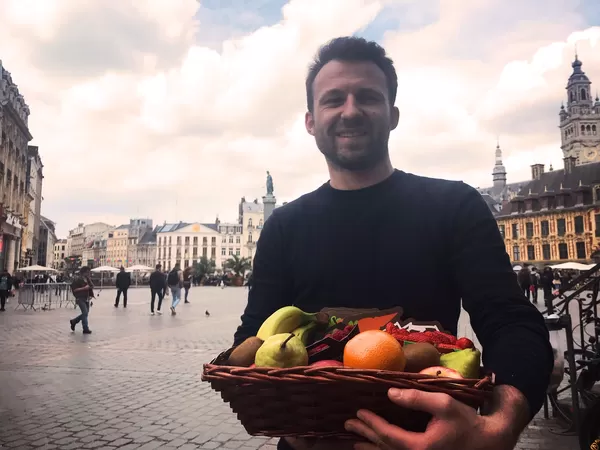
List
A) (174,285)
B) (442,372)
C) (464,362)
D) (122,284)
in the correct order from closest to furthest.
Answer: (442,372), (464,362), (174,285), (122,284)

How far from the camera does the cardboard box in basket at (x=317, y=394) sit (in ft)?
3.71

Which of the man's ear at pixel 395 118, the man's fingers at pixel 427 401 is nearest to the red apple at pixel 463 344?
the man's fingers at pixel 427 401

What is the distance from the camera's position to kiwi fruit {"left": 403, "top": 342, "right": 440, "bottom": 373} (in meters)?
1.29

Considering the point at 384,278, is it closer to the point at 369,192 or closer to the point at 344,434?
the point at 369,192

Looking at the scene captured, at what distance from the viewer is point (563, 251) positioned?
5397cm

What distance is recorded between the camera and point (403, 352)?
1.30 meters

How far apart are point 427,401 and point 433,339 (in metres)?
0.40

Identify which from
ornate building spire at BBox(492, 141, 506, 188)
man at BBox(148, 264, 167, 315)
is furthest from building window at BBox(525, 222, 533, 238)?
man at BBox(148, 264, 167, 315)

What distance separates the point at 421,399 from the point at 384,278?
79 centimetres

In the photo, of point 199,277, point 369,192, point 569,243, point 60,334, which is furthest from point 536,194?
point 369,192

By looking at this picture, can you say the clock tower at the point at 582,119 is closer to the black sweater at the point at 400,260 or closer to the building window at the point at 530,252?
the building window at the point at 530,252

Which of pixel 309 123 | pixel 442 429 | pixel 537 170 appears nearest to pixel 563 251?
pixel 537 170

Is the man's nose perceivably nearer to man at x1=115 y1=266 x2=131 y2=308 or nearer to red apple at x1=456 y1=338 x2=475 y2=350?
red apple at x1=456 y1=338 x2=475 y2=350

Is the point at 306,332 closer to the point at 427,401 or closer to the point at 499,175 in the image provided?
the point at 427,401
